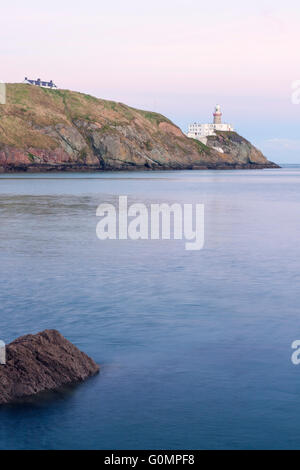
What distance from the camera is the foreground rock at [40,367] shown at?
36.4ft

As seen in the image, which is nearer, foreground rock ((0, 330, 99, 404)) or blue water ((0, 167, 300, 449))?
blue water ((0, 167, 300, 449))

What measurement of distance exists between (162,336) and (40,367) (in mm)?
4107

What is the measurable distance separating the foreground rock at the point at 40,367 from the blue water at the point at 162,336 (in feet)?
1.11

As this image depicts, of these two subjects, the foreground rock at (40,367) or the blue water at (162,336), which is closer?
the blue water at (162,336)

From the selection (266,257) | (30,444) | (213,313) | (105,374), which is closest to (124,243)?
(266,257)

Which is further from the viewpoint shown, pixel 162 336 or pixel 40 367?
pixel 162 336

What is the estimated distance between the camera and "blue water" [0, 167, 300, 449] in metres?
10.0

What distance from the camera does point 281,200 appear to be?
69062mm

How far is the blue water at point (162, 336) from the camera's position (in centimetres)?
1005

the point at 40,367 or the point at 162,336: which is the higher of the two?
the point at 40,367

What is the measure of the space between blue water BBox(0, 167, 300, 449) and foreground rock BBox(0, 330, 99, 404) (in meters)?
0.34

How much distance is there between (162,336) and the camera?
15.0 m

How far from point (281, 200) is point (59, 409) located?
60802 mm
